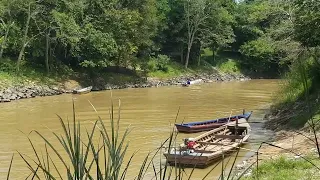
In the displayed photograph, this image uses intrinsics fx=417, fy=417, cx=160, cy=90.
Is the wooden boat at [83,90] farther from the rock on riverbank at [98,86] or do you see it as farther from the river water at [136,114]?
the rock on riverbank at [98,86]

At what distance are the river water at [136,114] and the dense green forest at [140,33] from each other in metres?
3.59

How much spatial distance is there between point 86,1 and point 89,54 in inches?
175

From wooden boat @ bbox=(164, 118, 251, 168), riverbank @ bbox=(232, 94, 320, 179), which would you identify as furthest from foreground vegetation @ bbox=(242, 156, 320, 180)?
wooden boat @ bbox=(164, 118, 251, 168)

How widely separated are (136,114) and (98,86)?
1192 centimetres

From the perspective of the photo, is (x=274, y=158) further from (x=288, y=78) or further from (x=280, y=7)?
(x=280, y=7)

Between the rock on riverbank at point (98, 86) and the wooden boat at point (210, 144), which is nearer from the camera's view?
the wooden boat at point (210, 144)

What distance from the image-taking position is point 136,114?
797 inches

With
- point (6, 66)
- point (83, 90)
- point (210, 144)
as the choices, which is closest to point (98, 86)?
point (83, 90)

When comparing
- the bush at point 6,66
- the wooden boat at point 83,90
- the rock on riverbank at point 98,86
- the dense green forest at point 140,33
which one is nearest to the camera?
the dense green forest at point 140,33

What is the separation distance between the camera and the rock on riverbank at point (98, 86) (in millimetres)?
25484

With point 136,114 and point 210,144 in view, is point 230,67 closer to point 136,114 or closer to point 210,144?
point 136,114

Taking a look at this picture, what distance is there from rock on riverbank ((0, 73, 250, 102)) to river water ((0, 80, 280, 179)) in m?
1.00

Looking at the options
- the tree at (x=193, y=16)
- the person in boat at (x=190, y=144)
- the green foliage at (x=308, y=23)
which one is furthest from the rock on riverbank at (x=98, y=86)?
the person in boat at (x=190, y=144)

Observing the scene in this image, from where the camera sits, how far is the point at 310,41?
45.7 feet
